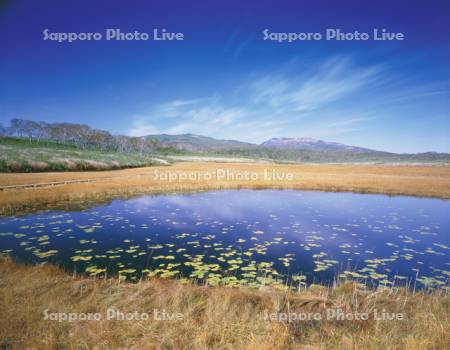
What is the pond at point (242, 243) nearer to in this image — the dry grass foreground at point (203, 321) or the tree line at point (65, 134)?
the dry grass foreground at point (203, 321)

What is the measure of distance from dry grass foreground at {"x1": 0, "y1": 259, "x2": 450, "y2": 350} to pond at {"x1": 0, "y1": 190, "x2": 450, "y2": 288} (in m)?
1.52

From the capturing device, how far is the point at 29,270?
7270 millimetres

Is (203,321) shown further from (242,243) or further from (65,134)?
(65,134)

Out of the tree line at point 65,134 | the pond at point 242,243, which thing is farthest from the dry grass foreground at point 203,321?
the tree line at point 65,134

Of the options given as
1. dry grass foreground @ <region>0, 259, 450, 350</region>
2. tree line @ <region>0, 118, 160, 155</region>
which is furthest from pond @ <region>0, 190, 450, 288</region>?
tree line @ <region>0, 118, 160, 155</region>

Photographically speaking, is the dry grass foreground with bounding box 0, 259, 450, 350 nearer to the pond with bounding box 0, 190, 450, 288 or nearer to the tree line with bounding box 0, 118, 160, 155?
the pond with bounding box 0, 190, 450, 288

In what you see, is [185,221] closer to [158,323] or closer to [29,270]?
[29,270]

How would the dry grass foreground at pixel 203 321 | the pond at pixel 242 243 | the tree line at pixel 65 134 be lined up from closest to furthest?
the dry grass foreground at pixel 203 321 < the pond at pixel 242 243 < the tree line at pixel 65 134

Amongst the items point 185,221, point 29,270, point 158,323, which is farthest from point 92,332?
point 185,221

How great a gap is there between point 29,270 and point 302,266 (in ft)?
29.7

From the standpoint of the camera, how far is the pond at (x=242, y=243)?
8.30m

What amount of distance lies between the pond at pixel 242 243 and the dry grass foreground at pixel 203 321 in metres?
1.52

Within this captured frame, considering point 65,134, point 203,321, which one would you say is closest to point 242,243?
point 203,321

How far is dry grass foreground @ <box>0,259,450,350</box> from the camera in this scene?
3955 millimetres
